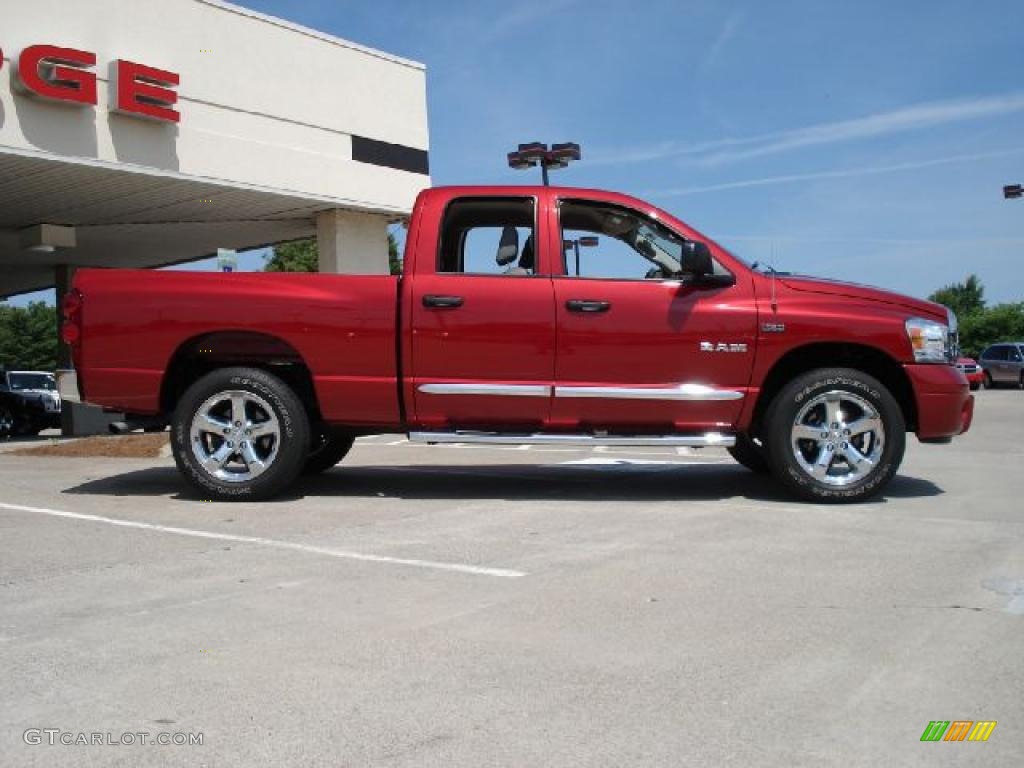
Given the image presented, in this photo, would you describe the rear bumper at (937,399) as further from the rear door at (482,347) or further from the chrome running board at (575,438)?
the rear door at (482,347)

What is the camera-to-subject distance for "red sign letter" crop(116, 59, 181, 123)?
15750 millimetres

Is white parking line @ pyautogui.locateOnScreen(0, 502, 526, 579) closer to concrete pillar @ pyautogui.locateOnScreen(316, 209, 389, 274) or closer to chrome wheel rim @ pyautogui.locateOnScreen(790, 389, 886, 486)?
chrome wheel rim @ pyautogui.locateOnScreen(790, 389, 886, 486)

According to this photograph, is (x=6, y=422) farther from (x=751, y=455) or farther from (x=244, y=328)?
(x=751, y=455)

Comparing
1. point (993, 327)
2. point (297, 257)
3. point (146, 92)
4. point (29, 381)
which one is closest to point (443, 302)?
point (146, 92)

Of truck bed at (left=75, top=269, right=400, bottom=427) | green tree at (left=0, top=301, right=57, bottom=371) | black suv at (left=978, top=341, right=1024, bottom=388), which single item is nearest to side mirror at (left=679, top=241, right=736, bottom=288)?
truck bed at (left=75, top=269, right=400, bottom=427)

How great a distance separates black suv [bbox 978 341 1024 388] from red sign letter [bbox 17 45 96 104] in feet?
96.3

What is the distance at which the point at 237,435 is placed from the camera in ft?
21.8

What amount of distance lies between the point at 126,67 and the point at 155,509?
463 inches

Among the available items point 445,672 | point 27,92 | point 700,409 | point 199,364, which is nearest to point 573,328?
point 700,409

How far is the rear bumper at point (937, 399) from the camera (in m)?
6.45

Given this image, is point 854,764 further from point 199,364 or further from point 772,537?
point 199,364

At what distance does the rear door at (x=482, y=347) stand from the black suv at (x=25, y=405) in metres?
19.7

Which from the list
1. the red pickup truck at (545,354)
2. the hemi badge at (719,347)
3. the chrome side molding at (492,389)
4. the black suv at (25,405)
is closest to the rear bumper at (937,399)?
the red pickup truck at (545,354)

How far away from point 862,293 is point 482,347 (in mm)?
2544
